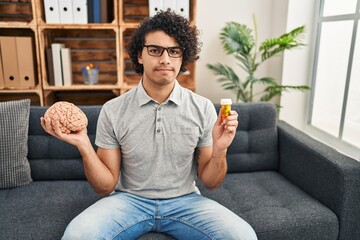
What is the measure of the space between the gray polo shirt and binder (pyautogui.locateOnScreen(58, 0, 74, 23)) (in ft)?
4.04

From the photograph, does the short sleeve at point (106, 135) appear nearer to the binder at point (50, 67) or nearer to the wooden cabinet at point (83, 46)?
the wooden cabinet at point (83, 46)

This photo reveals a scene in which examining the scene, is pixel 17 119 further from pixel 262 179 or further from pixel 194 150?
pixel 262 179

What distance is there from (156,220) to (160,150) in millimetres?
303

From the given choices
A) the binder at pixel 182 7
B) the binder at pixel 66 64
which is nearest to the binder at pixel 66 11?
the binder at pixel 66 64

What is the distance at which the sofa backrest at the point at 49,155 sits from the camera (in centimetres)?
192

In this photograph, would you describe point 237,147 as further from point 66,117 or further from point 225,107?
point 66,117

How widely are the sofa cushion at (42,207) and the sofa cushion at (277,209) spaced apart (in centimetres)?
69

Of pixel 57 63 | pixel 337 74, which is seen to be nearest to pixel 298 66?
pixel 337 74

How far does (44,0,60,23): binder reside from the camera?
2.38 m

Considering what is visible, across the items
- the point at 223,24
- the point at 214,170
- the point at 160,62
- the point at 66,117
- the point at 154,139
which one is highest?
the point at 223,24

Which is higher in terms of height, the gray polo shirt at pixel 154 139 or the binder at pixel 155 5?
the binder at pixel 155 5

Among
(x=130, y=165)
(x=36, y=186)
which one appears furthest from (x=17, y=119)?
(x=130, y=165)

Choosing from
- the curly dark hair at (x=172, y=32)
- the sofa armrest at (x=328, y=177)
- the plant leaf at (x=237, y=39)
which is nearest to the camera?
the curly dark hair at (x=172, y=32)

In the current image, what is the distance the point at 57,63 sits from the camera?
253 centimetres
